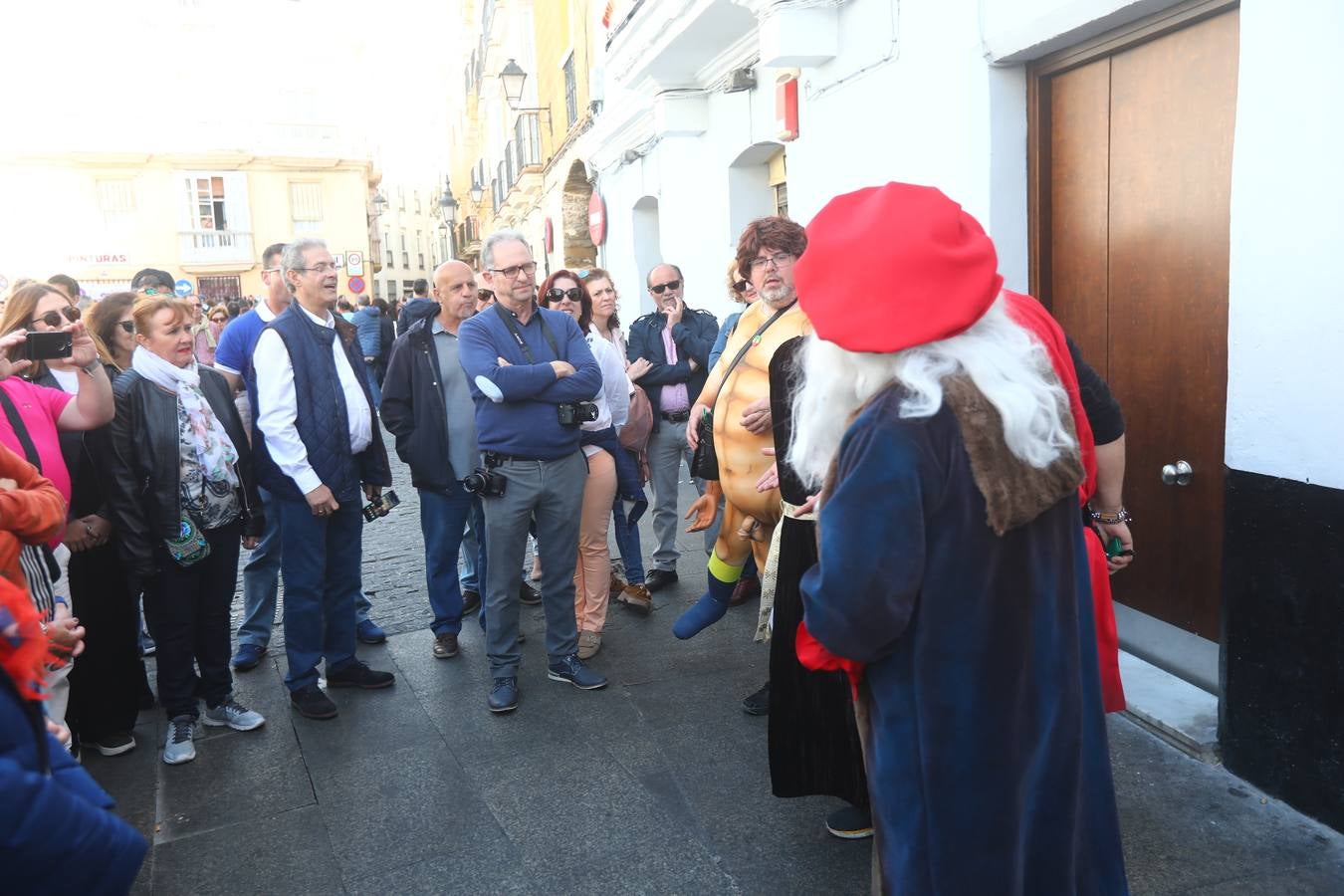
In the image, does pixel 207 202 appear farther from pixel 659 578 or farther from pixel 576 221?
pixel 659 578

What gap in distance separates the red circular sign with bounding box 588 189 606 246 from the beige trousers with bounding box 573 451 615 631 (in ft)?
29.5

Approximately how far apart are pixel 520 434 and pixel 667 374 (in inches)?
72.1

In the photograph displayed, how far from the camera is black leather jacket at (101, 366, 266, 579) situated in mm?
3680

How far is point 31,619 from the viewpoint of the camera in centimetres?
154

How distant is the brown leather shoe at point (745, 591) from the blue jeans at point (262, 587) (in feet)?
7.60

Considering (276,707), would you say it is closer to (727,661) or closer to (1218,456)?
(727,661)

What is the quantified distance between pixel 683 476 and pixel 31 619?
747 cm

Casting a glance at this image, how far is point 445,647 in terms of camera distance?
193 inches

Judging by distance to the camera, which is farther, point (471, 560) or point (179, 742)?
point (471, 560)

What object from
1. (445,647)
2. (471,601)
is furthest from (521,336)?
(471,601)

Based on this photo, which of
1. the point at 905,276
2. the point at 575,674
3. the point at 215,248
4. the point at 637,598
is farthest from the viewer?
the point at 215,248

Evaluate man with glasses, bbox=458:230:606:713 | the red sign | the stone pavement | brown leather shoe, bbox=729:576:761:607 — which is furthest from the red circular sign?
the stone pavement

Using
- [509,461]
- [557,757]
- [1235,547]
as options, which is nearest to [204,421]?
[509,461]

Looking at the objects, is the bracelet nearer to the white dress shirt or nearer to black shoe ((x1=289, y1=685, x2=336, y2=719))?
the white dress shirt
